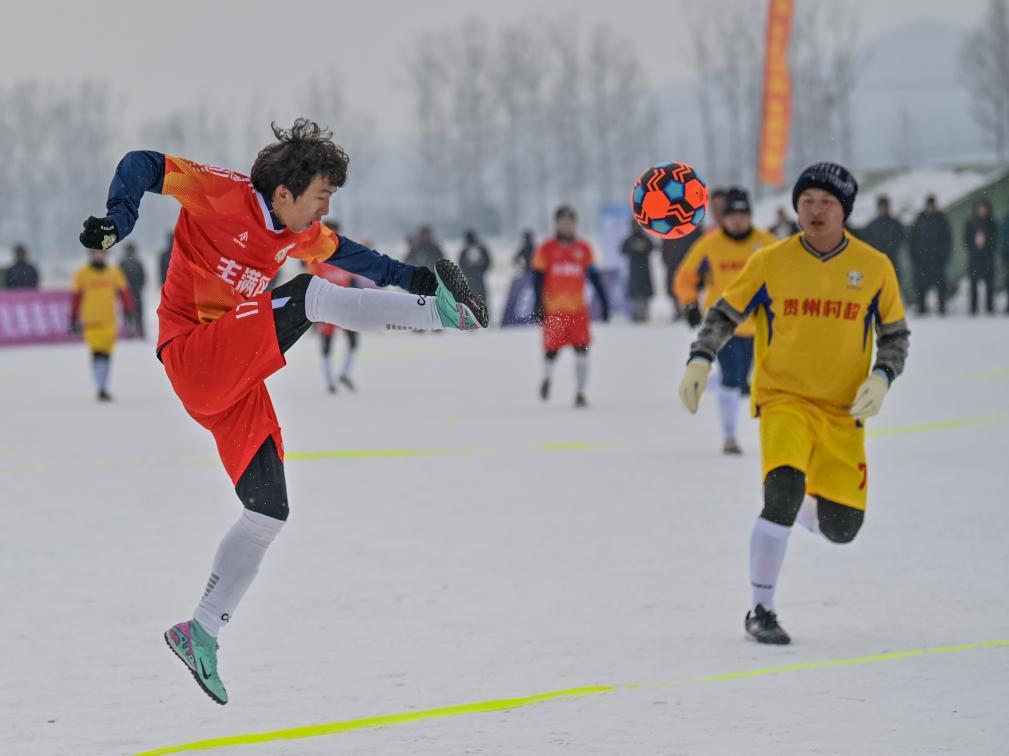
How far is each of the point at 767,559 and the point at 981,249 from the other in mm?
20184

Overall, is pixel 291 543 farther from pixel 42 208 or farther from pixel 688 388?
pixel 42 208

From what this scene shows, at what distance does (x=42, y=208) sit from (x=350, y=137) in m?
20.8

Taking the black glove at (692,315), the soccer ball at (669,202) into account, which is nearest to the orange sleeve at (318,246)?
the soccer ball at (669,202)

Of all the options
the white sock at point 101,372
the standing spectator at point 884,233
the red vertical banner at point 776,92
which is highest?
the red vertical banner at point 776,92

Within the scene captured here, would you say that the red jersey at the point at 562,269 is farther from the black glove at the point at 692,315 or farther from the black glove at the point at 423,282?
the black glove at the point at 423,282

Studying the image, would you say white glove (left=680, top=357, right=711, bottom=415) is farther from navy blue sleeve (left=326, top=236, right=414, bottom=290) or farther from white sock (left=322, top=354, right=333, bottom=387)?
white sock (left=322, top=354, right=333, bottom=387)

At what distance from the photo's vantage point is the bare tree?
63.9m

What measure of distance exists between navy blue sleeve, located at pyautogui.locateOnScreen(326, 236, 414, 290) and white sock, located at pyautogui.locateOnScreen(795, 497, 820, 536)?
1.94 meters

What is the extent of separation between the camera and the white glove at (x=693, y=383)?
5716mm

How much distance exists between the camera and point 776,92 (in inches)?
1352

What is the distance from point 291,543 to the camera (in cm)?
820

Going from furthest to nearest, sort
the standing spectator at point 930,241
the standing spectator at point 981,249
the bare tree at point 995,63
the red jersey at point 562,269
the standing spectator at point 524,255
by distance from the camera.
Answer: the bare tree at point 995,63 → the standing spectator at point 930,241 → the standing spectator at point 981,249 → the standing spectator at point 524,255 → the red jersey at point 562,269

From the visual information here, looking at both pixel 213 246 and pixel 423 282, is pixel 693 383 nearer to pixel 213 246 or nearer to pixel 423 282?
pixel 423 282

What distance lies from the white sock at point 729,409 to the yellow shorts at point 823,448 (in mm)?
5608
